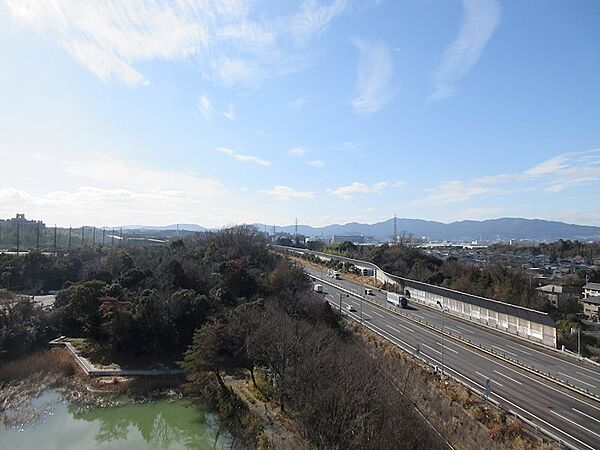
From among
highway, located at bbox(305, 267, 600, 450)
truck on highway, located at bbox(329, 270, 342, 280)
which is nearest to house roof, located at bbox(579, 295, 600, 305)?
highway, located at bbox(305, 267, 600, 450)

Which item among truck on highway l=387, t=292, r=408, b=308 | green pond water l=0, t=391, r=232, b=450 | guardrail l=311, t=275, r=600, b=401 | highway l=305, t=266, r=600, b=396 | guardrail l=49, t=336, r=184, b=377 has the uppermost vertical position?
truck on highway l=387, t=292, r=408, b=308

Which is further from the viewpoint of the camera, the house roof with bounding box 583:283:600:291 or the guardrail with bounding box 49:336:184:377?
the house roof with bounding box 583:283:600:291

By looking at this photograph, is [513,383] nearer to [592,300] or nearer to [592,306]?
[592,306]

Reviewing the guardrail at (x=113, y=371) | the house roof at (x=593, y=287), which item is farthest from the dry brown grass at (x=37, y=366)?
the house roof at (x=593, y=287)

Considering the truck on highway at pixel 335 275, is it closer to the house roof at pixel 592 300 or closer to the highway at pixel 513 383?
the highway at pixel 513 383

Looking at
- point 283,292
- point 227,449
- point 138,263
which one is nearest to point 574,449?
point 227,449

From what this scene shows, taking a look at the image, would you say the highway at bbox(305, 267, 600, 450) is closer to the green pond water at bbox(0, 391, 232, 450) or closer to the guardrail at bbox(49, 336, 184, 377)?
the green pond water at bbox(0, 391, 232, 450)

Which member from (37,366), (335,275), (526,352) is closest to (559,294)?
(526,352)
